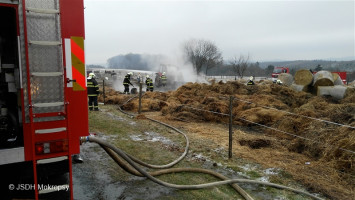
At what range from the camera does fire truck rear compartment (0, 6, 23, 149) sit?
2967mm

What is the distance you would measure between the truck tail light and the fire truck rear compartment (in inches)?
16.5

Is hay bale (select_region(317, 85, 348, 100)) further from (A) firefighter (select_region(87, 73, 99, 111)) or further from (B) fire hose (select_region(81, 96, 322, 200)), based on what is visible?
(A) firefighter (select_region(87, 73, 99, 111))

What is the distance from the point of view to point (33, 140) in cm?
249

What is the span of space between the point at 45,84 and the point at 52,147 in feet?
2.18

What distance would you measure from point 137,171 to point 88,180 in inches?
32.7

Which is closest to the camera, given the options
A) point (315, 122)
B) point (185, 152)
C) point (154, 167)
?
point (154, 167)

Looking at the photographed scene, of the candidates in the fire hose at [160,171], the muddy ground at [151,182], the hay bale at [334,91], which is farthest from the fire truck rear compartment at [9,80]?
the hay bale at [334,91]

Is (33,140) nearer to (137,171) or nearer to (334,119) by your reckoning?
(137,171)

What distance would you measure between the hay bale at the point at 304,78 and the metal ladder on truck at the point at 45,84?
49.9ft

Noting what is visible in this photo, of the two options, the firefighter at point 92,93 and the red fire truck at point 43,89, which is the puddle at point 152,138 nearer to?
the red fire truck at point 43,89

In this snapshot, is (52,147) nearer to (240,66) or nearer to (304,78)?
(304,78)

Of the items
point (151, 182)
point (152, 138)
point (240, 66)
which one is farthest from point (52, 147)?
point (240, 66)

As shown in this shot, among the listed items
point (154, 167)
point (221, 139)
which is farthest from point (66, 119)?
point (221, 139)

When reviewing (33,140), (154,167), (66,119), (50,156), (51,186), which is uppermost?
(66,119)
